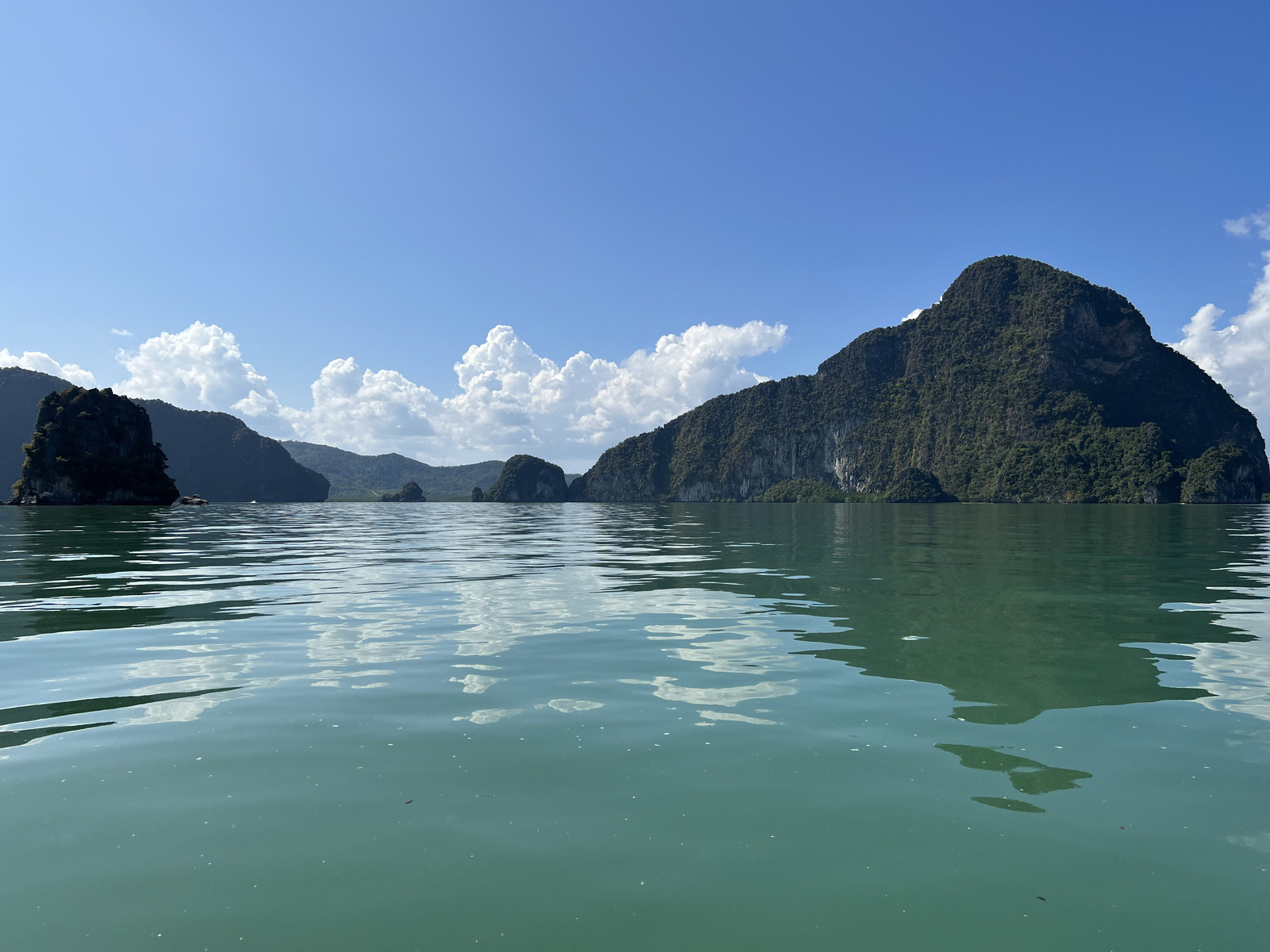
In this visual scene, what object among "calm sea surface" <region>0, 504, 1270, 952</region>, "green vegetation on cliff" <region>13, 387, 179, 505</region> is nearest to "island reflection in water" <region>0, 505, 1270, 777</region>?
"calm sea surface" <region>0, 504, 1270, 952</region>

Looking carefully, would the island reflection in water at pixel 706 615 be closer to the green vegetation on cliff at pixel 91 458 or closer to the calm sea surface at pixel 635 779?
the calm sea surface at pixel 635 779

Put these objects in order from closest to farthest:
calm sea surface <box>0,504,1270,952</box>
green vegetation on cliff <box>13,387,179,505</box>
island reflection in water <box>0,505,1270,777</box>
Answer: calm sea surface <box>0,504,1270,952</box> → island reflection in water <box>0,505,1270,777</box> → green vegetation on cliff <box>13,387,179,505</box>

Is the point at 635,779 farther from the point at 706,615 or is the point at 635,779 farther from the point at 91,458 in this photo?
the point at 91,458

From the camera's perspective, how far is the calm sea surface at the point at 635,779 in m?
4.49

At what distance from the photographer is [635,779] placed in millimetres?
6652

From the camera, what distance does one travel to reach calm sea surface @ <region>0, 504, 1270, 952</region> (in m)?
4.49

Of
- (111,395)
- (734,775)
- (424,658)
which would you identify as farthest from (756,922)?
(111,395)

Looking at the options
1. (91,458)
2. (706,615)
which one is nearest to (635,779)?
(706,615)

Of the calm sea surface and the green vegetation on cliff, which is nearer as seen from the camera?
the calm sea surface

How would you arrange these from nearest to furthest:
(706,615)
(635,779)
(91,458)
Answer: (635,779)
(706,615)
(91,458)

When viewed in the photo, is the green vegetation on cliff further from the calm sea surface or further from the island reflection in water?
the calm sea surface

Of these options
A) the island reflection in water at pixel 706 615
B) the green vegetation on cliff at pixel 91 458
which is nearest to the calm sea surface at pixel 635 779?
the island reflection in water at pixel 706 615

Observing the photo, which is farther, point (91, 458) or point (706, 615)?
point (91, 458)

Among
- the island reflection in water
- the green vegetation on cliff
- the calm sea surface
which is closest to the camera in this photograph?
the calm sea surface
